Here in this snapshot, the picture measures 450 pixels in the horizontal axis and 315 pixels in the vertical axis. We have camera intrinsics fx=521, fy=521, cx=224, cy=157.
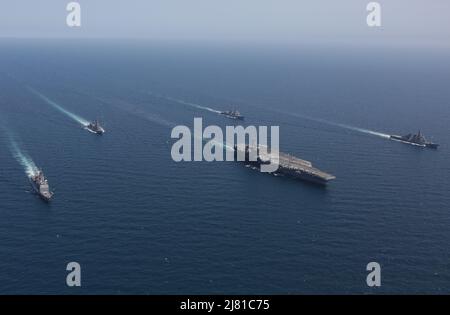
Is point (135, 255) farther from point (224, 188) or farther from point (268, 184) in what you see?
point (268, 184)

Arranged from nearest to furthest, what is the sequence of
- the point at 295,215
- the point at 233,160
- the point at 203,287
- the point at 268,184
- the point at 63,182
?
the point at 203,287
the point at 295,215
the point at 63,182
the point at 268,184
the point at 233,160

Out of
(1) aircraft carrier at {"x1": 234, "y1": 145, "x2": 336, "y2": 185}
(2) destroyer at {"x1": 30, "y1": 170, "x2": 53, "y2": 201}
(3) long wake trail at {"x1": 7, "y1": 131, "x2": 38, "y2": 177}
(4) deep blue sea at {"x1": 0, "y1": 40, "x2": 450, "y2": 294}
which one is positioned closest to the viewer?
(4) deep blue sea at {"x1": 0, "y1": 40, "x2": 450, "y2": 294}

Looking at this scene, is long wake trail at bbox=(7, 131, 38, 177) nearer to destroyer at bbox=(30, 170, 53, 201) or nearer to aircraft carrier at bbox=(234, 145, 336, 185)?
destroyer at bbox=(30, 170, 53, 201)

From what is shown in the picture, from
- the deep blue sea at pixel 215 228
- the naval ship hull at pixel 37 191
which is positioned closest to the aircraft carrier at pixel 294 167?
the deep blue sea at pixel 215 228

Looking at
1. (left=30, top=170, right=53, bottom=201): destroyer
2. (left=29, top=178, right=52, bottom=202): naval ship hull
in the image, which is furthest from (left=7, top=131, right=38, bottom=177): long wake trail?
(left=29, top=178, right=52, bottom=202): naval ship hull

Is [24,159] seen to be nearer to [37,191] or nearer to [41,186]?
[37,191]

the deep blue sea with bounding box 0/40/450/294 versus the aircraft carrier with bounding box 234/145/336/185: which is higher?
the aircraft carrier with bounding box 234/145/336/185
